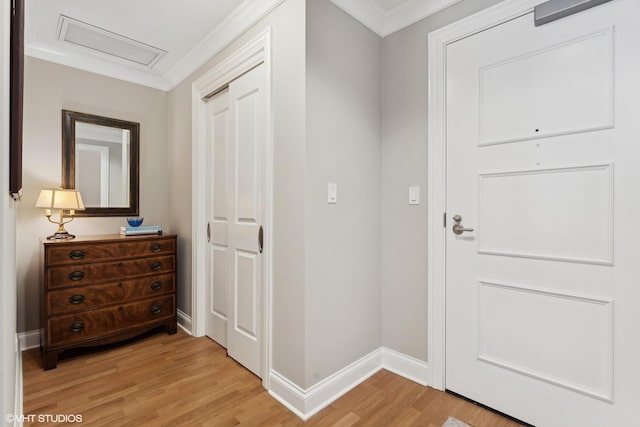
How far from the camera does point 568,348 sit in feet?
4.91

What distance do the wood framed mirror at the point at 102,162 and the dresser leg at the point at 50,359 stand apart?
45.8 inches

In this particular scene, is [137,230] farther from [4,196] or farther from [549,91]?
[549,91]

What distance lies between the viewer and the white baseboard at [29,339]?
97.9 inches

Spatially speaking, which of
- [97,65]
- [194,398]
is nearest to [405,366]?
[194,398]

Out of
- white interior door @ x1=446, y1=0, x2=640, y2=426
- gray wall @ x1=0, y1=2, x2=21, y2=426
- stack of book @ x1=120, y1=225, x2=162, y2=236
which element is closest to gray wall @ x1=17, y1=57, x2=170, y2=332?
stack of book @ x1=120, y1=225, x2=162, y2=236

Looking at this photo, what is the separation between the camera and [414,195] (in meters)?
2.05

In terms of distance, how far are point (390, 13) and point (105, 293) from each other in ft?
9.76

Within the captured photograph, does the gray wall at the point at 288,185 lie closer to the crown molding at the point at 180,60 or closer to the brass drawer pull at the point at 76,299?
the crown molding at the point at 180,60

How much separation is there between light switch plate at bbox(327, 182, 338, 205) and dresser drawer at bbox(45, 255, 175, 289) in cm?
176

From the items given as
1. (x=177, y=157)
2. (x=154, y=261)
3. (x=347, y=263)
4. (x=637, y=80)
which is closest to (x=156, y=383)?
(x=154, y=261)

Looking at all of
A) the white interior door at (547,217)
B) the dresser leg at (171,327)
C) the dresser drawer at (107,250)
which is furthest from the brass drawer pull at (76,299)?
the white interior door at (547,217)

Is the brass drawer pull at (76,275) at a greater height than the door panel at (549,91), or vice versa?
the door panel at (549,91)

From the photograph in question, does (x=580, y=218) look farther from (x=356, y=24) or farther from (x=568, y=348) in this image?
(x=356, y=24)

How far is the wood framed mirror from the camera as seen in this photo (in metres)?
Answer: 2.73
